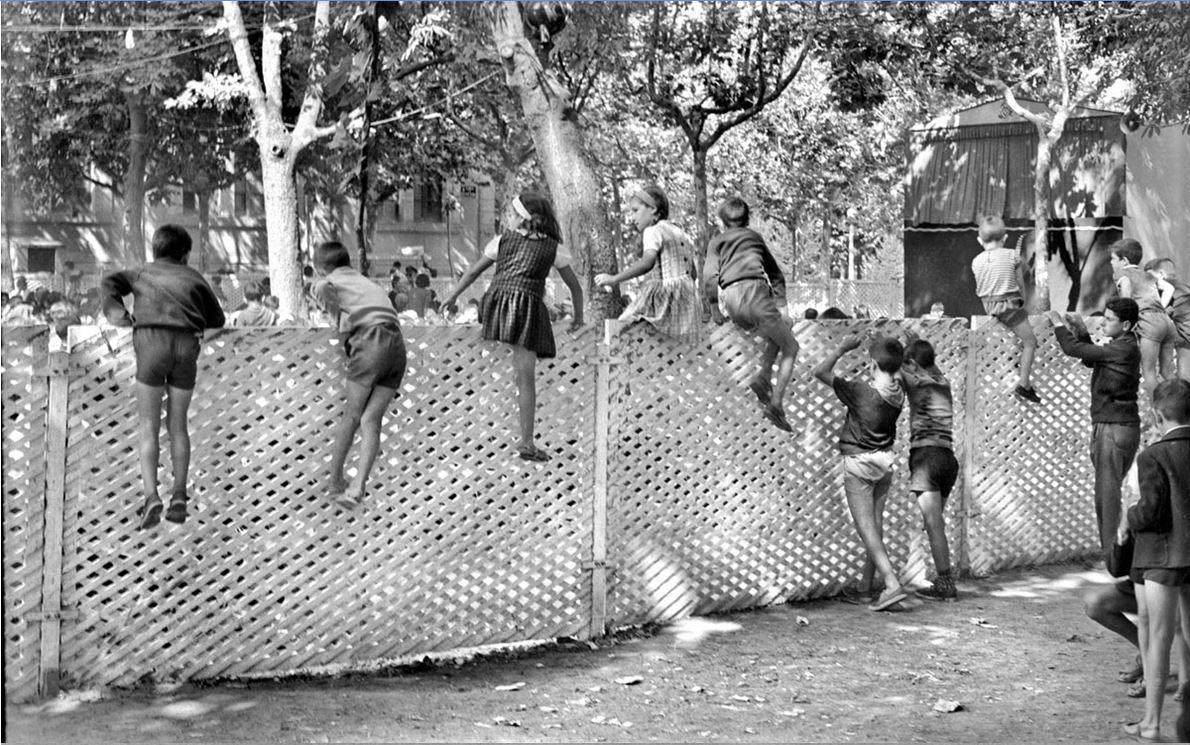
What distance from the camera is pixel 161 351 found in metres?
6.34

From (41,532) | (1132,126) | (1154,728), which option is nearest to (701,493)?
(1154,728)

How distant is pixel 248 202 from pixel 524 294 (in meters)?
36.8

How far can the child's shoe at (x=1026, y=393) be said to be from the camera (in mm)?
9922

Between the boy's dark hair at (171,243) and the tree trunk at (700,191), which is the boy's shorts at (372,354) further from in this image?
the tree trunk at (700,191)

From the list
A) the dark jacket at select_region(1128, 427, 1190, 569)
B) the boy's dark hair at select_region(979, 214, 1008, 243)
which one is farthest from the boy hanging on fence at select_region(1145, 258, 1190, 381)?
the dark jacket at select_region(1128, 427, 1190, 569)

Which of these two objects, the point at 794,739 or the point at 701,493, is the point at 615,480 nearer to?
the point at 701,493

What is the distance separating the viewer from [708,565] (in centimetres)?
854

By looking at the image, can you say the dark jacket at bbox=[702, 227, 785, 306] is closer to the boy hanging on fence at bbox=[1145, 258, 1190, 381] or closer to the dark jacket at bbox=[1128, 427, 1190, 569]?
the boy hanging on fence at bbox=[1145, 258, 1190, 381]

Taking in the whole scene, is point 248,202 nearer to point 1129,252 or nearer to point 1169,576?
point 1129,252

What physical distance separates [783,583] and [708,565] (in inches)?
25.0

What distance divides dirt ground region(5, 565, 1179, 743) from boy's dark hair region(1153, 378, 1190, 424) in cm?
145

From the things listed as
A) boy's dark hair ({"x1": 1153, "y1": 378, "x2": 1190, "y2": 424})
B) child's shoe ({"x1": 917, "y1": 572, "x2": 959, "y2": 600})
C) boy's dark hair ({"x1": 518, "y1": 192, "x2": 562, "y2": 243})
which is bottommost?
child's shoe ({"x1": 917, "y1": 572, "x2": 959, "y2": 600})

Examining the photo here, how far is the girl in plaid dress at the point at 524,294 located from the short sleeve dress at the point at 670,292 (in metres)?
0.43

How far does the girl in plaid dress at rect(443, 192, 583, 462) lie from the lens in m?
7.39
